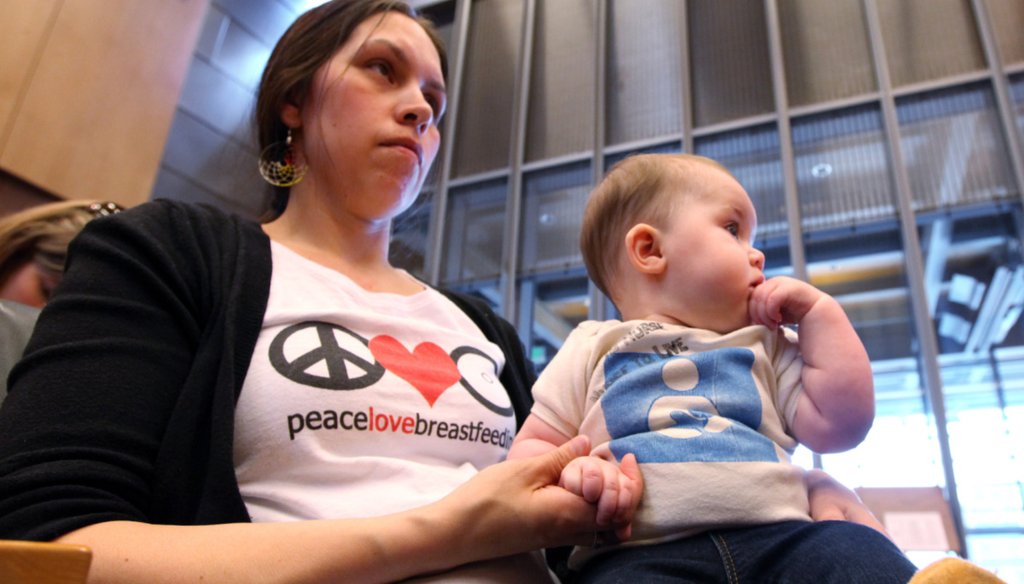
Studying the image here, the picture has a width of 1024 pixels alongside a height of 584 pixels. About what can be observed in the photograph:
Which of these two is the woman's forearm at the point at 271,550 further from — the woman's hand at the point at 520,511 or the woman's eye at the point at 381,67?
the woman's eye at the point at 381,67

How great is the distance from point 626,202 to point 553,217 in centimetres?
331

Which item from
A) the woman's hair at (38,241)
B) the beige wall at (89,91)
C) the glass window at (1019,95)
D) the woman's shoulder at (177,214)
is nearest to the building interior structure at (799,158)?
the glass window at (1019,95)

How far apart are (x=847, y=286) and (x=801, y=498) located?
302 centimetres

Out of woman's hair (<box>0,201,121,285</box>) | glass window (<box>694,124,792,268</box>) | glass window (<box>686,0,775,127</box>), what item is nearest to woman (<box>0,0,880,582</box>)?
woman's hair (<box>0,201,121,285</box>)

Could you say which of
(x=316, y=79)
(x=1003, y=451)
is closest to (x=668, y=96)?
(x=1003, y=451)

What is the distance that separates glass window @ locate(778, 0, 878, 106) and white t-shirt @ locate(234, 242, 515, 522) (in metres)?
3.47

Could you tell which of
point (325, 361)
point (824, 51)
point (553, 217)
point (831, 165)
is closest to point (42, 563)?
point (325, 361)

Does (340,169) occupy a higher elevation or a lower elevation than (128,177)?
lower

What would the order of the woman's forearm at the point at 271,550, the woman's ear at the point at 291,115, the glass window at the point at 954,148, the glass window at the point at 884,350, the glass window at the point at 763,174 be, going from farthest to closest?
the glass window at the point at 763,174 < the glass window at the point at 954,148 < the glass window at the point at 884,350 < the woman's ear at the point at 291,115 < the woman's forearm at the point at 271,550

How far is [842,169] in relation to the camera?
3580 mm

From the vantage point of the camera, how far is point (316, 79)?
117 cm

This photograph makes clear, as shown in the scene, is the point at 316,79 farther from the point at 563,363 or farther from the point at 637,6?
the point at 637,6

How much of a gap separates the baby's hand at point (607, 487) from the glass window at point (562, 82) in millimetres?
3792

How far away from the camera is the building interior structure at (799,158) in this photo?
117 inches
